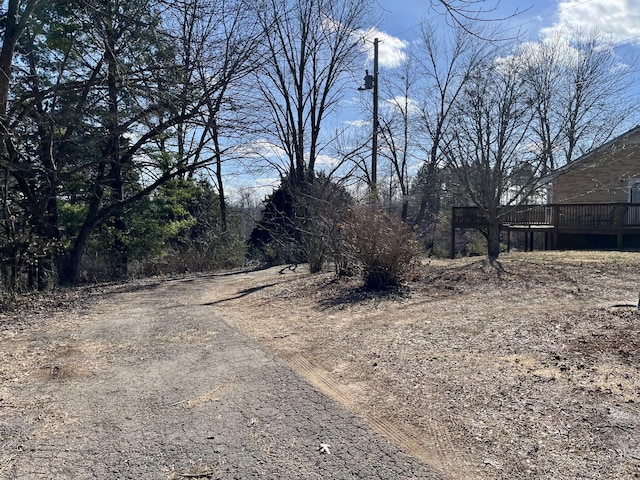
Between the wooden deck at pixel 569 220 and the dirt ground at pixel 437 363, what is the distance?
936 centimetres

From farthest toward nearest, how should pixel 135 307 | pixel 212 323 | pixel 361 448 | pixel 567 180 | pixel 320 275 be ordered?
pixel 567 180 → pixel 320 275 → pixel 135 307 → pixel 212 323 → pixel 361 448

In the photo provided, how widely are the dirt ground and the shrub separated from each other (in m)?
0.38

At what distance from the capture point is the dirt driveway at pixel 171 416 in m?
2.71

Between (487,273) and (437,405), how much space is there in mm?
7082

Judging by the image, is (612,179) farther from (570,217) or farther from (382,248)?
(382,248)

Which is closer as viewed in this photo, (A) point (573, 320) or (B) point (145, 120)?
(A) point (573, 320)

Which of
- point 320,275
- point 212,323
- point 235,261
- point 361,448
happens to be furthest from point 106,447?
point 235,261

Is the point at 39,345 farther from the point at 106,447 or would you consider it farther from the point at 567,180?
the point at 567,180

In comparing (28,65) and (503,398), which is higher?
(28,65)

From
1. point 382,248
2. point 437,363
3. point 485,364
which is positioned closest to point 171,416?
point 437,363

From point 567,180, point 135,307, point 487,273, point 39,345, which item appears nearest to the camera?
point 39,345

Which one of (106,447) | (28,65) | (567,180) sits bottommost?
(106,447)

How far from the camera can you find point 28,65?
1175cm

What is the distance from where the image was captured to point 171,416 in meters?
3.41
